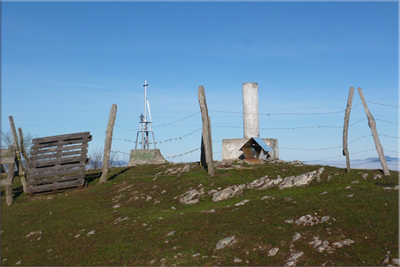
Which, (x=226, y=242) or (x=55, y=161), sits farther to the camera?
(x=55, y=161)

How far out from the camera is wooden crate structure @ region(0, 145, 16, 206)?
2214 cm

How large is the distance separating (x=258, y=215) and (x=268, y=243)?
221cm

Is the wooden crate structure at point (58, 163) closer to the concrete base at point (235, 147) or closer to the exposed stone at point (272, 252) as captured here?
the concrete base at point (235, 147)

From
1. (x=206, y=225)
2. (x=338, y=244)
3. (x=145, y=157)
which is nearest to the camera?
(x=338, y=244)

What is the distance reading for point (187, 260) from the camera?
1220 centimetres

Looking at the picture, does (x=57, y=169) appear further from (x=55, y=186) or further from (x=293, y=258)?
(x=293, y=258)

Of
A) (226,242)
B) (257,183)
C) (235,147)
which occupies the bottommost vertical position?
(226,242)

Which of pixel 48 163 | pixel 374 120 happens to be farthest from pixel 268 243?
pixel 48 163

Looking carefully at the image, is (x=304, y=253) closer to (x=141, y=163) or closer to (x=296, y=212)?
(x=296, y=212)

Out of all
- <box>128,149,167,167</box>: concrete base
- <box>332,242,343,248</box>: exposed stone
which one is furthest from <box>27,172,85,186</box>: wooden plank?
<box>332,242,343,248</box>: exposed stone

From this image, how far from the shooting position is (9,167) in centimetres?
2242

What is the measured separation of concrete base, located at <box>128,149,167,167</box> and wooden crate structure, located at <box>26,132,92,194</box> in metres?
9.15

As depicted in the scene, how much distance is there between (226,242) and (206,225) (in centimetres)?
171

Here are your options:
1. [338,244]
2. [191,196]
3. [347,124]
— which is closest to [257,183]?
[191,196]
